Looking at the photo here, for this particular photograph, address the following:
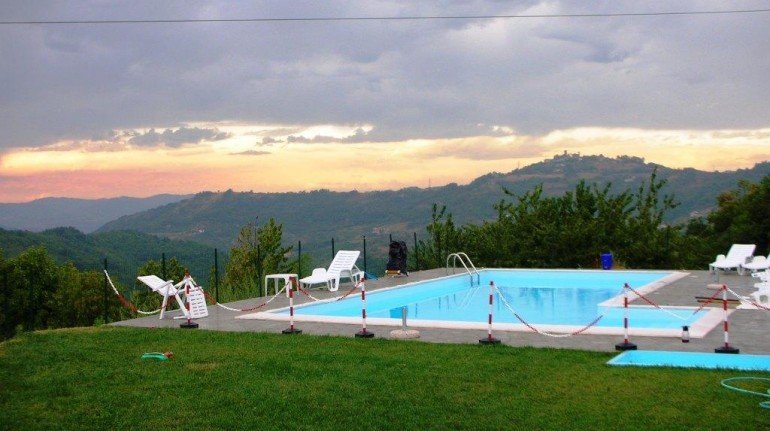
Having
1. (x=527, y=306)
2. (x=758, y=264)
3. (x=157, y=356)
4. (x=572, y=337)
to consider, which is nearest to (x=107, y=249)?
(x=527, y=306)

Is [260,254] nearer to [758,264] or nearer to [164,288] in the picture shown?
[164,288]

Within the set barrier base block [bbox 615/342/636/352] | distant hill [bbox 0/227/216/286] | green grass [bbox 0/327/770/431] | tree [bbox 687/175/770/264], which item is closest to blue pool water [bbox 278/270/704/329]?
barrier base block [bbox 615/342/636/352]

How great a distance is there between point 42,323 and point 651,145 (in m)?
22.4

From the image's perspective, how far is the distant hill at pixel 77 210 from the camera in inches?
3344

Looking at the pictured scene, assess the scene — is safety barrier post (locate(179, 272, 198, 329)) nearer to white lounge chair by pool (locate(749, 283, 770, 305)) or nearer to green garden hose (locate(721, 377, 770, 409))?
green garden hose (locate(721, 377, 770, 409))

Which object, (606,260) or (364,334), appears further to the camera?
(606,260)

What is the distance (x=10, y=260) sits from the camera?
30.3 m

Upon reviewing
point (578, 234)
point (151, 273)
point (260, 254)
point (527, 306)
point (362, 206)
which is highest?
point (362, 206)

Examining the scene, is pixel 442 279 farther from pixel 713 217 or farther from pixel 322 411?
pixel 713 217

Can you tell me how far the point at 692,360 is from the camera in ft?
27.0

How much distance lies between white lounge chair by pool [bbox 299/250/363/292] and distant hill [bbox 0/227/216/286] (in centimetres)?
1927

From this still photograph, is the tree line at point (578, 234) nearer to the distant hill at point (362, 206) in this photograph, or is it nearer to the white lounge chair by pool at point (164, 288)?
the white lounge chair by pool at point (164, 288)

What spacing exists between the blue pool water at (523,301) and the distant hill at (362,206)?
152 ft

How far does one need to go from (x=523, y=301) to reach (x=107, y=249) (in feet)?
110
